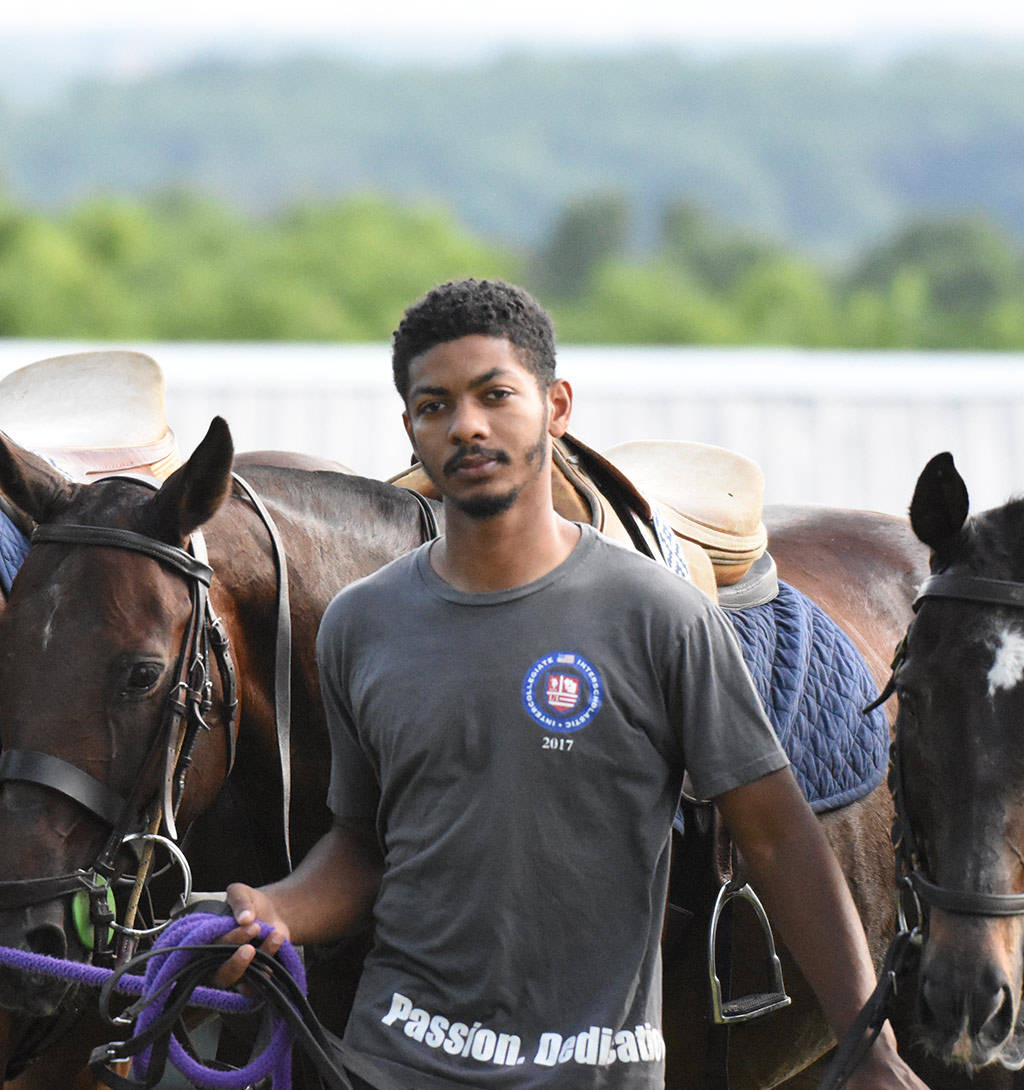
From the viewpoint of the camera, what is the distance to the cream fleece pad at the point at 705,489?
3572 millimetres

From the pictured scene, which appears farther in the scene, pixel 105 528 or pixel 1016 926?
pixel 105 528

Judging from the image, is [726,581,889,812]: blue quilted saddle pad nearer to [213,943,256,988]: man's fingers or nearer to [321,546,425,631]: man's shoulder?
[321,546,425,631]: man's shoulder

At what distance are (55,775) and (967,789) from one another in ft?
4.49

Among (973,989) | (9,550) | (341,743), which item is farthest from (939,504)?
(9,550)

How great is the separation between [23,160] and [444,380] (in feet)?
361

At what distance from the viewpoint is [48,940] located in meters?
2.45

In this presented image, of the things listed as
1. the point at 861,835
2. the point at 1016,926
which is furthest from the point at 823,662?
the point at 1016,926

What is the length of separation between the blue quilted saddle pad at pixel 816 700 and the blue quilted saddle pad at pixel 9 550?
143 centimetres

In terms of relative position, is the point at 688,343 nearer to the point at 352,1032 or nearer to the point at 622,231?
the point at 622,231

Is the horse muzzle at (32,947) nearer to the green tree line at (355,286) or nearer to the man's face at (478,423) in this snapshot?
the man's face at (478,423)

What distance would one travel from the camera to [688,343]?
55.4m

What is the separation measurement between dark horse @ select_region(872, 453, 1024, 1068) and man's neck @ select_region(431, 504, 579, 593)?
62 centimetres

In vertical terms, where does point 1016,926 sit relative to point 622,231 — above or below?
below

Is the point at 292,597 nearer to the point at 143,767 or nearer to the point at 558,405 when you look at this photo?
the point at 143,767
